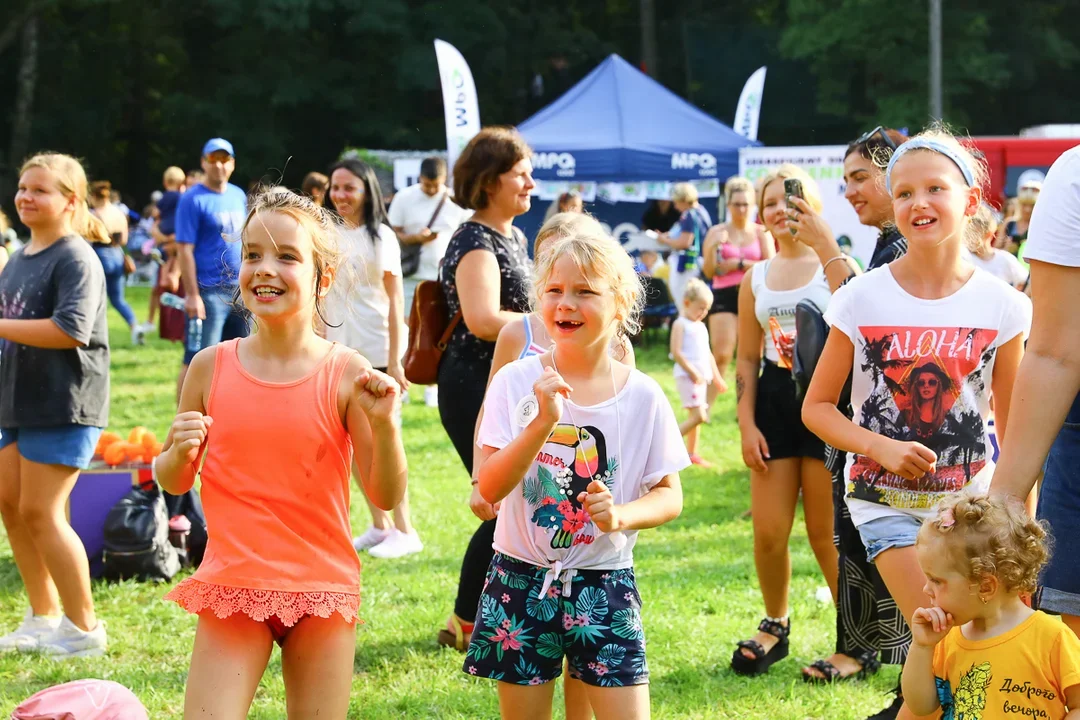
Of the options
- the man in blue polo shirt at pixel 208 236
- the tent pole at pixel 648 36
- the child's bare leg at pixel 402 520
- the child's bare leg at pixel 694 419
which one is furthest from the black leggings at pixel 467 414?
the tent pole at pixel 648 36

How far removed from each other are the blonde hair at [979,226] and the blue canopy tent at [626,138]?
13247 mm

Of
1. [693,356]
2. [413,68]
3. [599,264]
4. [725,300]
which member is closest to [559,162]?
[725,300]

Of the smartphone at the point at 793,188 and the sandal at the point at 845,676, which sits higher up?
the smartphone at the point at 793,188

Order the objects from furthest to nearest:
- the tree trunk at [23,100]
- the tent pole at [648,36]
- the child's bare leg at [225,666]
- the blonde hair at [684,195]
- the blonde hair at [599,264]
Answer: the tent pole at [648,36] → the tree trunk at [23,100] → the blonde hair at [684,195] → the blonde hair at [599,264] → the child's bare leg at [225,666]

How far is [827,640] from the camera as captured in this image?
543 centimetres

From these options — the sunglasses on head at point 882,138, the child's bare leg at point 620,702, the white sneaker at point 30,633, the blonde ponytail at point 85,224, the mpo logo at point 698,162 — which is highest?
the mpo logo at point 698,162

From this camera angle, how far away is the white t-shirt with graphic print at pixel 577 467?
319 centimetres

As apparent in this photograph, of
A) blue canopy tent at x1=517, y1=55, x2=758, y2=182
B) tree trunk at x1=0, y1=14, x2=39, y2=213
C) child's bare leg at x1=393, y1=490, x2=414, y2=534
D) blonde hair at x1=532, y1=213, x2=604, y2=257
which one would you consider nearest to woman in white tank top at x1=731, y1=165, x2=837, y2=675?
blonde hair at x1=532, y1=213, x2=604, y2=257

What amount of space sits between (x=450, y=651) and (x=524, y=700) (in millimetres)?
2155

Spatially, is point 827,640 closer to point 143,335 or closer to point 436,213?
point 436,213

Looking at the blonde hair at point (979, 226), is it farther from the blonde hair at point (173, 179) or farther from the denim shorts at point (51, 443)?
the blonde hair at point (173, 179)

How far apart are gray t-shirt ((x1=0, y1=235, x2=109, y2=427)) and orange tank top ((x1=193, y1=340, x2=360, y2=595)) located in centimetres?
213

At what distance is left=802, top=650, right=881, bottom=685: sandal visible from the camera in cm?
488

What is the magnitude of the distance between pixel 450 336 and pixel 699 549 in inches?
111
